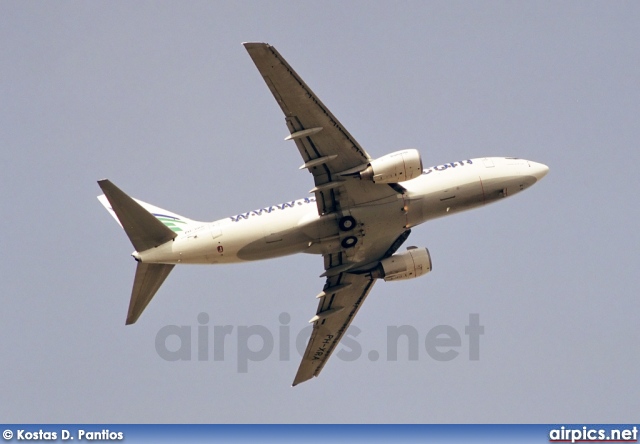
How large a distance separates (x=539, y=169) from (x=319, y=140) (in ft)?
49.0

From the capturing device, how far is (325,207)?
60656mm

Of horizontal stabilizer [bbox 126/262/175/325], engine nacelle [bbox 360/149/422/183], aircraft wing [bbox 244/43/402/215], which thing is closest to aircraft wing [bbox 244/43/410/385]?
aircraft wing [bbox 244/43/402/215]

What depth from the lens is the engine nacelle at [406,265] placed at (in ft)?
218

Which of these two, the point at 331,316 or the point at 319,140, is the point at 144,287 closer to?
the point at 319,140

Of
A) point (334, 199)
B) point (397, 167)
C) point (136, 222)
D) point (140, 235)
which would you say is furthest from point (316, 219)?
point (136, 222)

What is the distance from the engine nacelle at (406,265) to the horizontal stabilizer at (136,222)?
47.4ft

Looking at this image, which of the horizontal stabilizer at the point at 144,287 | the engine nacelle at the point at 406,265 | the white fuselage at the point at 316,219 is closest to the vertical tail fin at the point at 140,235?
the horizontal stabilizer at the point at 144,287

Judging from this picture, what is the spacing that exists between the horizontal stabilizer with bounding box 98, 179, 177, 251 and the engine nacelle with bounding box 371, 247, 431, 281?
47.4 ft

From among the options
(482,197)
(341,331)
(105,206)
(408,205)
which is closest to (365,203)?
(408,205)

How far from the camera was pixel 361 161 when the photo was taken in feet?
196

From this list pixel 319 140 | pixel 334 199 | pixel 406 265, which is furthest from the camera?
pixel 406 265

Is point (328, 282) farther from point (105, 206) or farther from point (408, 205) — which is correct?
point (105, 206)

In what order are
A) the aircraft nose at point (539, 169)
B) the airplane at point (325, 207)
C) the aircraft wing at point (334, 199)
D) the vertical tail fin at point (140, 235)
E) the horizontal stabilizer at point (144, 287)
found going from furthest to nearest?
the aircraft nose at point (539, 169) → the horizontal stabilizer at point (144, 287) → the airplane at point (325, 207) → the vertical tail fin at point (140, 235) → the aircraft wing at point (334, 199)

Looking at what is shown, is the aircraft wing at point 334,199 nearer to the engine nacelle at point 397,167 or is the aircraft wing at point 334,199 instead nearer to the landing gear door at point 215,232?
the engine nacelle at point 397,167
